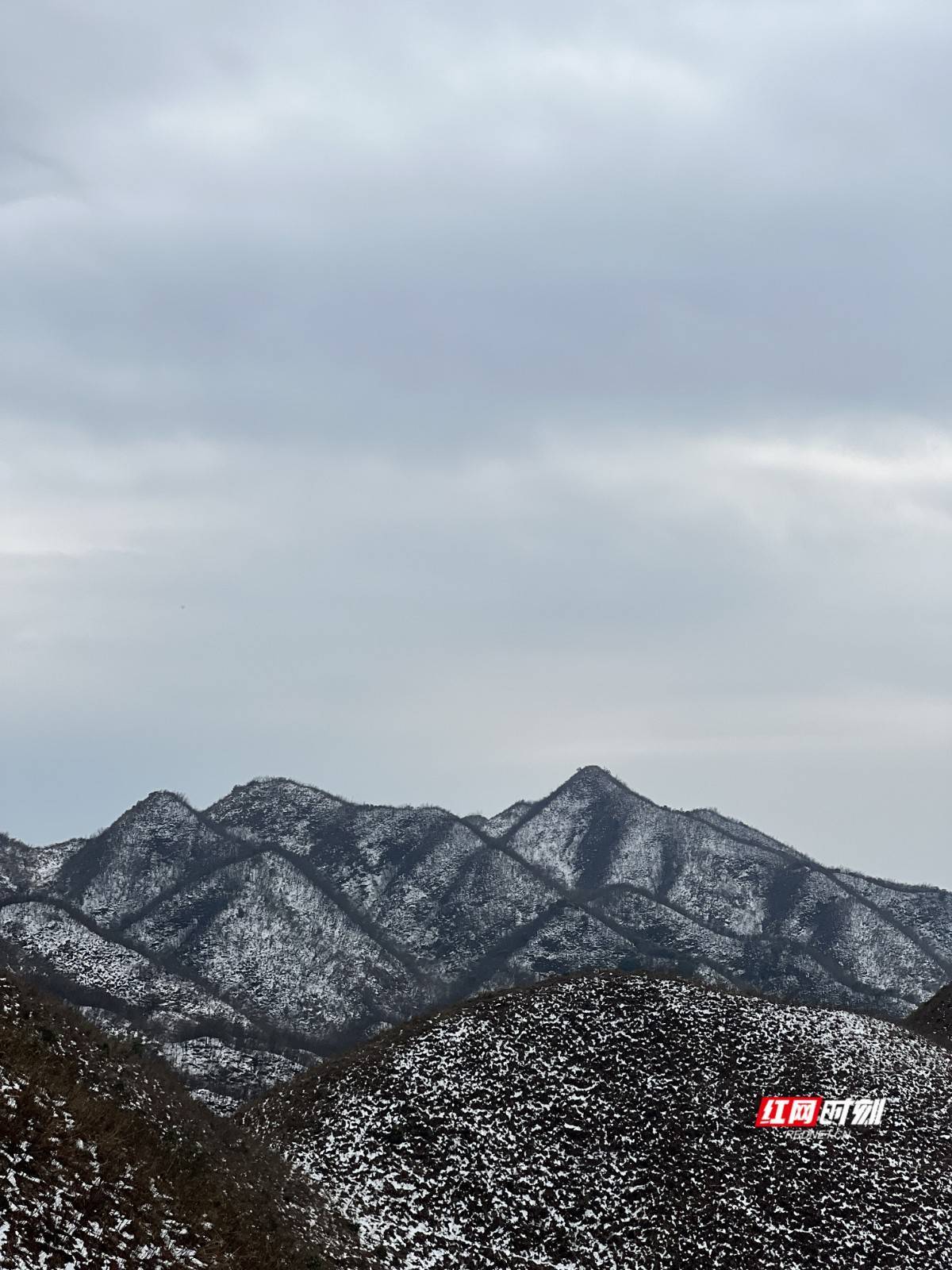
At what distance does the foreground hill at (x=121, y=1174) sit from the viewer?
14.8 m

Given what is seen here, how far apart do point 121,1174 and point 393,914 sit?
358 feet

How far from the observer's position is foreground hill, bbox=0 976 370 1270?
14812mm

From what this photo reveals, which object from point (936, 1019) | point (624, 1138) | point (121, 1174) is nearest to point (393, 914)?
point (936, 1019)

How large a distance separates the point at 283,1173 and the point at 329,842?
373 ft

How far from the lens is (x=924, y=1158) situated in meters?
32.6

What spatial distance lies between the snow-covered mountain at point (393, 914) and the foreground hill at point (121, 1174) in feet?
115

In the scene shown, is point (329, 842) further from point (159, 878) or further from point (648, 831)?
point (648, 831)

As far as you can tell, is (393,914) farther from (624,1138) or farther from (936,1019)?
(624,1138)

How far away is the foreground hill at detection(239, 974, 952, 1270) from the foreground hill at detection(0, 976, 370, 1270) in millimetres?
3344

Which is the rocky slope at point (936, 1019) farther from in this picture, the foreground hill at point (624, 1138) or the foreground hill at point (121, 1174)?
the foreground hill at point (121, 1174)

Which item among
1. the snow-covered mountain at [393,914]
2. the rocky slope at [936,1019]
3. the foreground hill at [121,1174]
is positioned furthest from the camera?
the snow-covered mountain at [393,914]

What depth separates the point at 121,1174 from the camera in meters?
18.0

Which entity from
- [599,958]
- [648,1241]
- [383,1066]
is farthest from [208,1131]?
[599,958]

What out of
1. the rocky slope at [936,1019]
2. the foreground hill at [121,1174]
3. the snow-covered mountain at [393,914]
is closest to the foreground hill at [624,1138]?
the foreground hill at [121,1174]
